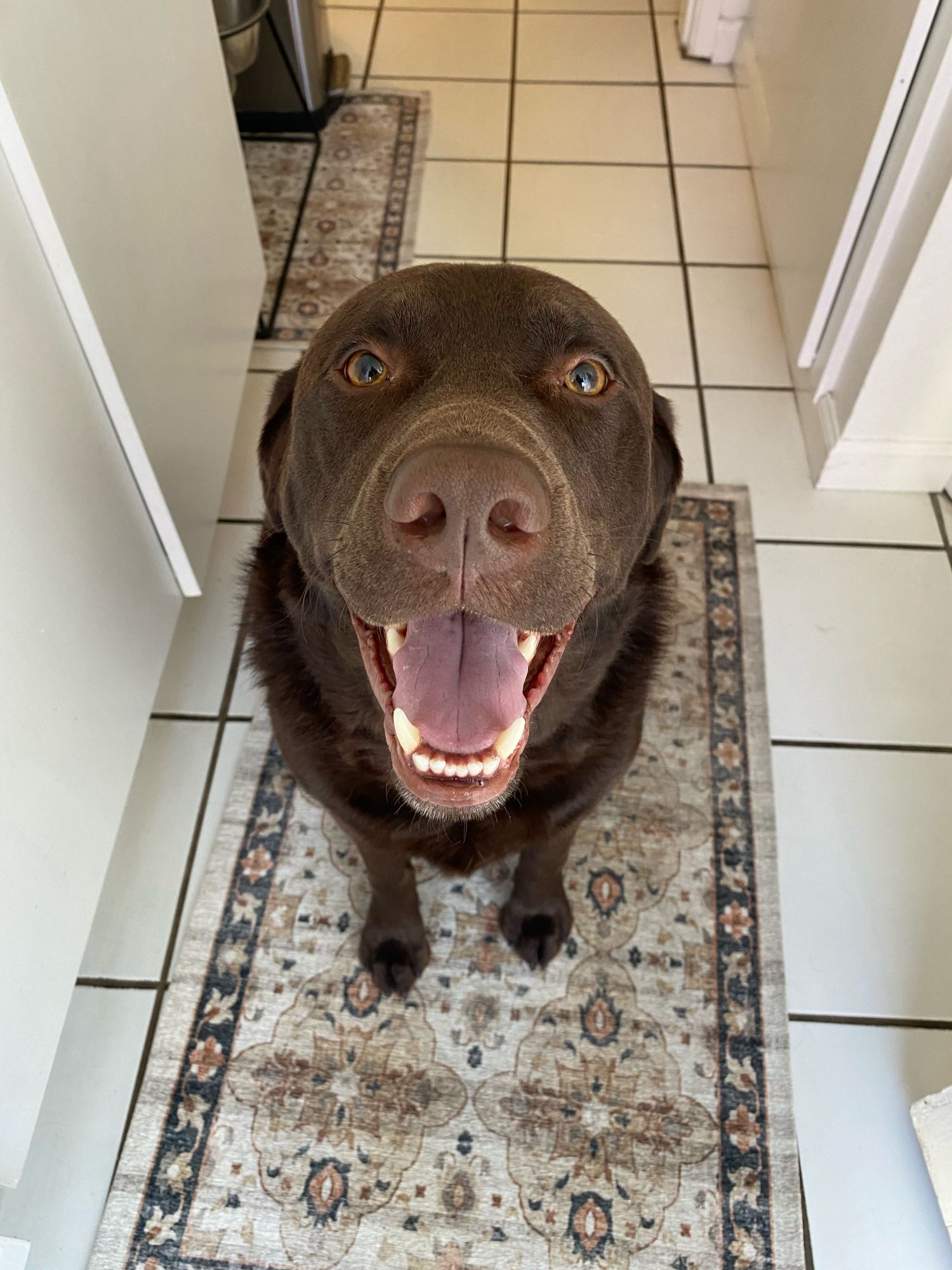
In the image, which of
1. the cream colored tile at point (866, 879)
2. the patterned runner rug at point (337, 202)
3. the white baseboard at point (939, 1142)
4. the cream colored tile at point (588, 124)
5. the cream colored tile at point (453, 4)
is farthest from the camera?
the cream colored tile at point (453, 4)

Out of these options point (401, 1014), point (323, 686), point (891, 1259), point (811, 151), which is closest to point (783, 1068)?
point (891, 1259)

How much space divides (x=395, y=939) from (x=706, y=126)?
2.89 meters

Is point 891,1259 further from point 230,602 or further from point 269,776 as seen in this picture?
point 230,602

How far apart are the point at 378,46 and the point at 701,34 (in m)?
1.18

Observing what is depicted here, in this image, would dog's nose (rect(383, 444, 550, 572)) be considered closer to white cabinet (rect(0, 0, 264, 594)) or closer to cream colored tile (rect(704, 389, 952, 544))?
white cabinet (rect(0, 0, 264, 594))

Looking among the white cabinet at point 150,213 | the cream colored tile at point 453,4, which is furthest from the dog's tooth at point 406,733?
the cream colored tile at point 453,4

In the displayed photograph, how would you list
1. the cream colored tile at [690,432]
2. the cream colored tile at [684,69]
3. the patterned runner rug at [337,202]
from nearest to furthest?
the cream colored tile at [690,432] → the patterned runner rug at [337,202] → the cream colored tile at [684,69]

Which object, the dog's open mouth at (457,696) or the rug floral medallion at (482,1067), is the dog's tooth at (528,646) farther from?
the rug floral medallion at (482,1067)

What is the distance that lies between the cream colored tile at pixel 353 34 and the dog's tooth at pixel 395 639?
2.96 m

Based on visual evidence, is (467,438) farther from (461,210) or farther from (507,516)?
(461,210)

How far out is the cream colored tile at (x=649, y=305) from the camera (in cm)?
242

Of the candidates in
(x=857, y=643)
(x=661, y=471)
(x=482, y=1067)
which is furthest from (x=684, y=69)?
(x=482, y=1067)

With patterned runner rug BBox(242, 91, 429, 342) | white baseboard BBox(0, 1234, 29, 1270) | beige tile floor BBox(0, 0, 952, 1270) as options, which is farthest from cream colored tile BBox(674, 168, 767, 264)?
white baseboard BBox(0, 1234, 29, 1270)

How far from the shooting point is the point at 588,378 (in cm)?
104
